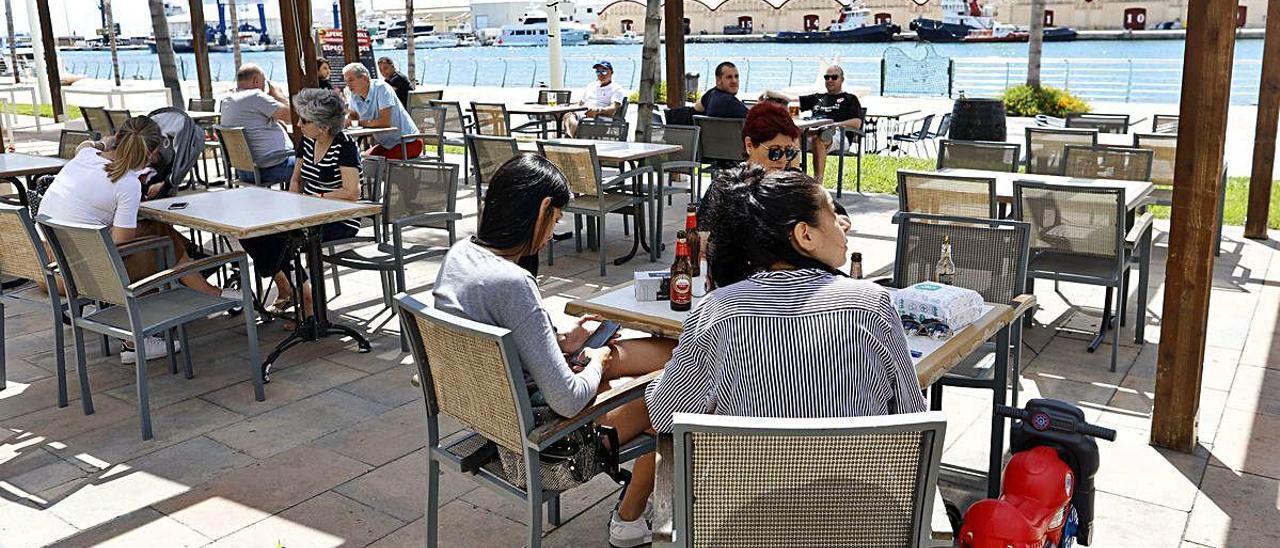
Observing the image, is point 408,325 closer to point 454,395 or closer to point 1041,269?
point 454,395

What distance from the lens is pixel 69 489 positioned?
3.29m

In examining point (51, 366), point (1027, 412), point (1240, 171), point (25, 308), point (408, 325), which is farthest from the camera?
point (1240, 171)

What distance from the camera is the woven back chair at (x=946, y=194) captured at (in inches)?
181

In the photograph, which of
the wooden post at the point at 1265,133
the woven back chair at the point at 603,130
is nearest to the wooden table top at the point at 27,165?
the woven back chair at the point at 603,130

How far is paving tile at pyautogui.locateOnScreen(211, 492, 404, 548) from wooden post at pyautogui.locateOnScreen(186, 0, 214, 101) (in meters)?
8.64

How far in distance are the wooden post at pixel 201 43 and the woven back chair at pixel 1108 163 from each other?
8474 millimetres

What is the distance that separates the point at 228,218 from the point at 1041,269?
11.2 feet

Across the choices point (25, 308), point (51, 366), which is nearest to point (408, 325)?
point (51, 366)

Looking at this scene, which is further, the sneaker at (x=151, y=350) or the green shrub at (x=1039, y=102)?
the green shrub at (x=1039, y=102)

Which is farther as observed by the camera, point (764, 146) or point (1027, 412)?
point (764, 146)

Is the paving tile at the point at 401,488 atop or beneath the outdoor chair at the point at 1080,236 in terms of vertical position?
beneath

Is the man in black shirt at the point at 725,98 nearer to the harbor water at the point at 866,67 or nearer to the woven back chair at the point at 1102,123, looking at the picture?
the woven back chair at the point at 1102,123

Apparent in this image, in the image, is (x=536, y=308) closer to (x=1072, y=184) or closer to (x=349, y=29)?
(x=1072, y=184)

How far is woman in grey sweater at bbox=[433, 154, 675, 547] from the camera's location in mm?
2324
